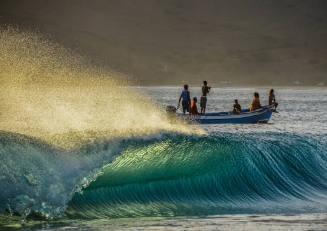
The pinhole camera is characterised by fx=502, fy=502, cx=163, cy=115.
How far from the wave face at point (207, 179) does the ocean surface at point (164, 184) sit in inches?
0.9

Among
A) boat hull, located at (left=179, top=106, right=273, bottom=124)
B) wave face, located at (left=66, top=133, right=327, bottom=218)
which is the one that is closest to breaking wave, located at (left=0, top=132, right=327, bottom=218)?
wave face, located at (left=66, top=133, right=327, bottom=218)

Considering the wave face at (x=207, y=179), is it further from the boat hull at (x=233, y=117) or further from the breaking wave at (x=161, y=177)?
the boat hull at (x=233, y=117)

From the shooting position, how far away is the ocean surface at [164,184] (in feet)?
29.7

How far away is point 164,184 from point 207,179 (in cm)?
123

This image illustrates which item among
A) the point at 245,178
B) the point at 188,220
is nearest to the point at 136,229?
the point at 188,220

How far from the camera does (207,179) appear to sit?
12.5 m

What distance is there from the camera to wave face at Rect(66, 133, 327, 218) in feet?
34.1

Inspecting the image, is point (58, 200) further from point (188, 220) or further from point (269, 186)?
→ point (269, 186)

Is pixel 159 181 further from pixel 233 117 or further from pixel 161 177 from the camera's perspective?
pixel 233 117

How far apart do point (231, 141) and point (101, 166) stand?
16.5 feet

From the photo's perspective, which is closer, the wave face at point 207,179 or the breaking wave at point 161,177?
the breaking wave at point 161,177

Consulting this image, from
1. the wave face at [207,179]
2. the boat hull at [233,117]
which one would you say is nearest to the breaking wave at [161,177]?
the wave face at [207,179]

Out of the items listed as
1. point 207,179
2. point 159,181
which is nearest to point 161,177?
point 159,181

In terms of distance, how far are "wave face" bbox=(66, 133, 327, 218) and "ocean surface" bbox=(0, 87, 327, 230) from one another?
0.07 ft
